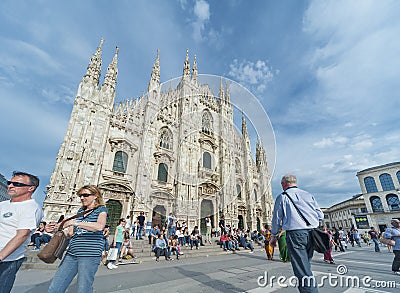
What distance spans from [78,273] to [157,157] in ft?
53.3

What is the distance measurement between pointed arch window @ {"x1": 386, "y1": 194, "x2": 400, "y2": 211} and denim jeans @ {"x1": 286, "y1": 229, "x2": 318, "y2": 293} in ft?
134

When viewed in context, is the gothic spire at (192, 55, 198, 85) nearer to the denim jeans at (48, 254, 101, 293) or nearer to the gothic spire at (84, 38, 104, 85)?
the gothic spire at (84, 38, 104, 85)

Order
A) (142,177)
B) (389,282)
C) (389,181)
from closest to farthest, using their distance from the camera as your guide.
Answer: (389,282) → (142,177) → (389,181)

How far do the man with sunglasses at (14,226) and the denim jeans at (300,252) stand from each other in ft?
10.0

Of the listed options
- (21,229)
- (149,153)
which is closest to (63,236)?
(21,229)

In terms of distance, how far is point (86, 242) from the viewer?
2008 millimetres

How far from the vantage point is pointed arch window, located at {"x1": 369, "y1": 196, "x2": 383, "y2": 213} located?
30578 mm

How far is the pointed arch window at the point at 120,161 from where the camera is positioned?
50.8ft

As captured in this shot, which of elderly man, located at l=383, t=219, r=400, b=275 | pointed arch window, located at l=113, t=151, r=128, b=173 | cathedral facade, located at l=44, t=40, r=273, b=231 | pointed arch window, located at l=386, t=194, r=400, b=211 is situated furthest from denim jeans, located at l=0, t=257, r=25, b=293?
pointed arch window, located at l=386, t=194, r=400, b=211

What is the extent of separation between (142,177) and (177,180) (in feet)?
13.4

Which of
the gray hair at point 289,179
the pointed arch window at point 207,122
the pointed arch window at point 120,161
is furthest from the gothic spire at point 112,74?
the gray hair at point 289,179

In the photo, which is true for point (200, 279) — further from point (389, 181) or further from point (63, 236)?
point (389, 181)

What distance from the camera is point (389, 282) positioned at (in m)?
3.78

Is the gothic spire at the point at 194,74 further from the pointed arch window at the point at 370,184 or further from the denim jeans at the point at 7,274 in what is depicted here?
the pointed arch window at the point at 370,184
